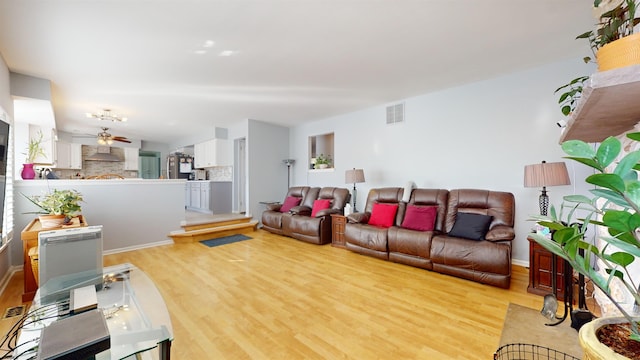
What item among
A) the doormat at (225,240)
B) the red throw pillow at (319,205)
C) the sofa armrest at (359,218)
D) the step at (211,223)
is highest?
the red throw pillow at (319,205)

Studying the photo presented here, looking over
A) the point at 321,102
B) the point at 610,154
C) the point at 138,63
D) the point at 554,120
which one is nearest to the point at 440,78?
the point at 554,120

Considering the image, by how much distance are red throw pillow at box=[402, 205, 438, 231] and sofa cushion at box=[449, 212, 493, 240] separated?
0.93ft

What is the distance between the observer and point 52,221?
2.83 m

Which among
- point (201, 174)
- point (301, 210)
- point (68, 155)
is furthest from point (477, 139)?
point (68, 155)

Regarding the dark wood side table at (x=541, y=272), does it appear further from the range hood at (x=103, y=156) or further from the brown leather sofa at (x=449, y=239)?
the range hood at (x=103, y=156)

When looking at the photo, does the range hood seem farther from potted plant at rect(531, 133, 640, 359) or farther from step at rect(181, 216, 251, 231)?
potted plant at rect(531, 133, 640, 359)

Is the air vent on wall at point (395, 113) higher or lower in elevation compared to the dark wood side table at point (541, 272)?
higher

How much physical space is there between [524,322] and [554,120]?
263cm

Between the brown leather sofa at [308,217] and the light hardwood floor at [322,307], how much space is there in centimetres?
89

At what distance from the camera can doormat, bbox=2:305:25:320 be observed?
231 centimetres

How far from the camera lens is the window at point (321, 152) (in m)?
5.99

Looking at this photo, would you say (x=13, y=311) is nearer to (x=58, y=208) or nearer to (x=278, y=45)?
(x=58, y=208)

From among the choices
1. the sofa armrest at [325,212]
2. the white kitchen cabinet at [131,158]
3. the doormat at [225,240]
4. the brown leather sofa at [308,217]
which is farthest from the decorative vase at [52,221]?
the white kitchen cabinet at [131,158]

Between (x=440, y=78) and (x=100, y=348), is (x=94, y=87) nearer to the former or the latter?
(x=100, y=348)
